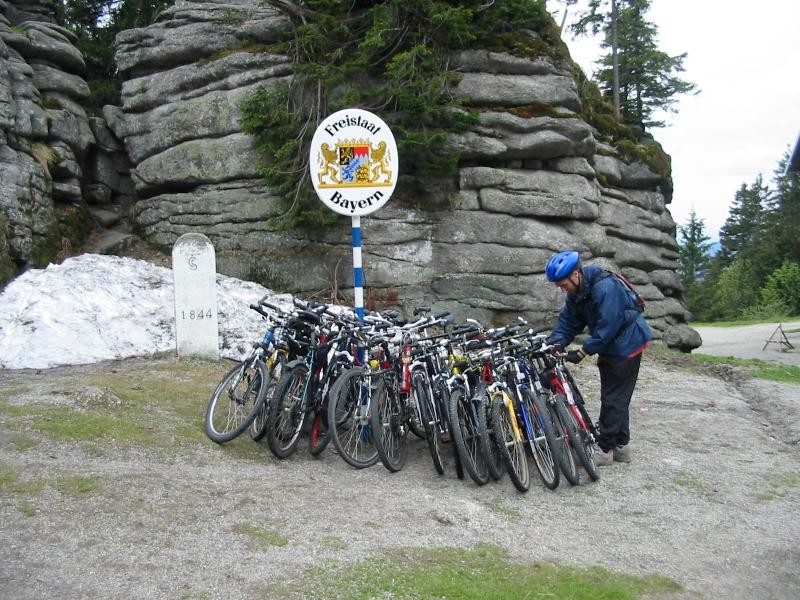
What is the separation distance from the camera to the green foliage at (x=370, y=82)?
1248 cm

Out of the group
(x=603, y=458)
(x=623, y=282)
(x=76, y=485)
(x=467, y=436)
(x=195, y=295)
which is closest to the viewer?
(x=76, y=485)

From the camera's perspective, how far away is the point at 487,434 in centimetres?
601

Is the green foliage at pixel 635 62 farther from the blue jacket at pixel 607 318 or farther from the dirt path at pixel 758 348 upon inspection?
the blue jacket at pixel 607 318

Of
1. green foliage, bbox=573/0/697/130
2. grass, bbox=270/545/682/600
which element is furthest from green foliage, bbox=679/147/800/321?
grass, bbox=270/545/682/600

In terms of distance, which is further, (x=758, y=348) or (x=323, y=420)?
(x=758, y=348)

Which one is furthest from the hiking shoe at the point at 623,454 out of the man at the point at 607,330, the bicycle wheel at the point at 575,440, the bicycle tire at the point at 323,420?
the bicycle tire at the point at 323,420

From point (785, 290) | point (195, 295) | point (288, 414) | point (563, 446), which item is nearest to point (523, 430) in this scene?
point (563, 446)

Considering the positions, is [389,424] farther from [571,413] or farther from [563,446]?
[571,413]

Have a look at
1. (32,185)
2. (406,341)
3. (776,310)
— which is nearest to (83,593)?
(406,341)

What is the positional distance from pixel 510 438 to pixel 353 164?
4.44 m

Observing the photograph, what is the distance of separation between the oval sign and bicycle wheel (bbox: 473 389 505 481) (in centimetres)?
359

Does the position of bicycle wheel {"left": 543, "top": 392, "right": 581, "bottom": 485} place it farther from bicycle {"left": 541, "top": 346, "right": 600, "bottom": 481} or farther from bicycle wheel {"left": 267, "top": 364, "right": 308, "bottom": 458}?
bicycle wheel {"left": 267, "top": 364, "right": 308, "bottom": 458}

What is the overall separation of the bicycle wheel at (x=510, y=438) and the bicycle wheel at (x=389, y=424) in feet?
3.41

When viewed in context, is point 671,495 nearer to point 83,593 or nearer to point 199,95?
point 83,593
